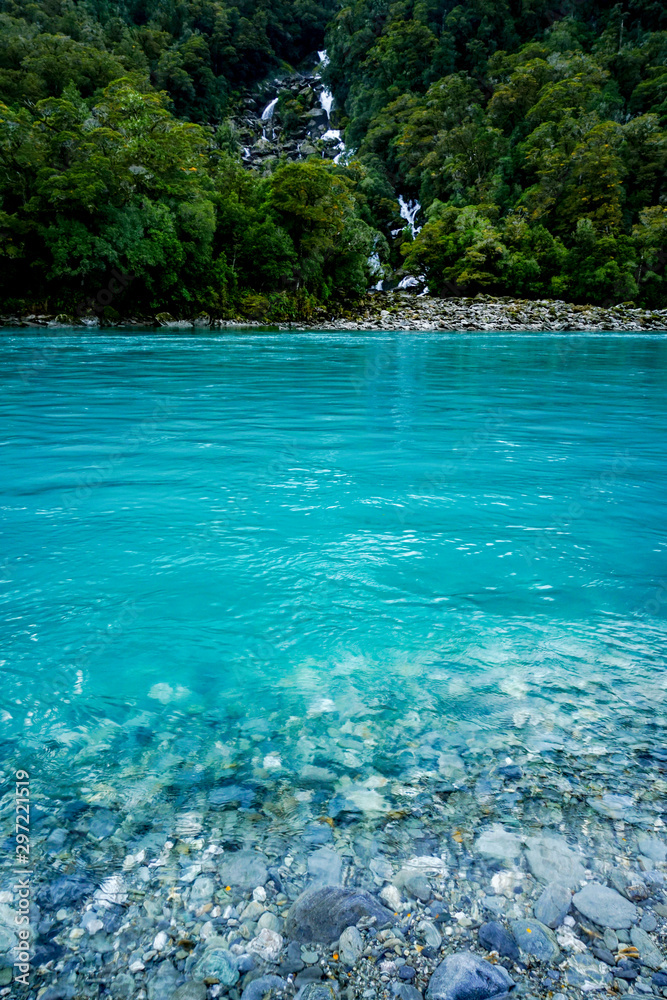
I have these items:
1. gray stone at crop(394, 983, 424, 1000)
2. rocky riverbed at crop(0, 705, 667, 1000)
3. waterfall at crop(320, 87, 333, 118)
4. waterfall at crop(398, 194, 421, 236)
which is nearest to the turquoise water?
rocky riverbed at crop(0, 705, 667, 1000)

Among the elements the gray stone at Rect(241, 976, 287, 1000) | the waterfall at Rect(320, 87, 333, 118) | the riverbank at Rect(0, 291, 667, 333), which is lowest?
the gray stone at Rect(241, 976, 287, 1000)

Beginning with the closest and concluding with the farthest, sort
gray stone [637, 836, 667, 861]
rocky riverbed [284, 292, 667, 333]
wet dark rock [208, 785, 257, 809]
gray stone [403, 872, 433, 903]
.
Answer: gray stone [403, 872, 433, 903], gray stone [637, 836, 667, 861], wet dark rock [208, 785, 257, 809], rocky riverbed [284, 292, 667, 333]

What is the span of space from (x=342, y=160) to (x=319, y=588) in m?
64.7

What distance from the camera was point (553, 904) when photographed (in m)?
1.41

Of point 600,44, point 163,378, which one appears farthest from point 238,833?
point 600,44

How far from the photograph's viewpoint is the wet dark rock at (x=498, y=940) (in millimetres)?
1301

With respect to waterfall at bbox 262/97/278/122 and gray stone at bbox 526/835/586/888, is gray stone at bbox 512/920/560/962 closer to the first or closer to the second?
gray stone at bbox 526/835/586/888

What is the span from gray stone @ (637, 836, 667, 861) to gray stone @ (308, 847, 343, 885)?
88 centimetres

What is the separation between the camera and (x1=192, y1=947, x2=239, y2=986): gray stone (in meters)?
1.25

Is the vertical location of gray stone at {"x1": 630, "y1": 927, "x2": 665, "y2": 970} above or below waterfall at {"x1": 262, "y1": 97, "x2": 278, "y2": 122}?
below

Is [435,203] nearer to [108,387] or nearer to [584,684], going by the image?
[108,387]

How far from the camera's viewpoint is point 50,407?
342 inches

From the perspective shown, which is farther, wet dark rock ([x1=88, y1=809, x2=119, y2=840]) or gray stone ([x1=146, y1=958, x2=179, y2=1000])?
wet dark rock ([x1=88, y1=809, x2=119, y2=840])

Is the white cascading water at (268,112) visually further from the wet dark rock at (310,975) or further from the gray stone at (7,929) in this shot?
the wet dark rock at (310,975)
